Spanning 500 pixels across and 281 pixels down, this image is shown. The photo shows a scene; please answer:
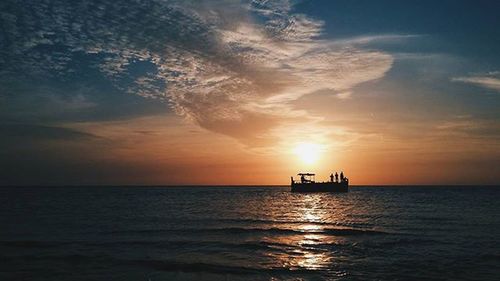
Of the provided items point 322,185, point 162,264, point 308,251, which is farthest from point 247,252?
point 322,185

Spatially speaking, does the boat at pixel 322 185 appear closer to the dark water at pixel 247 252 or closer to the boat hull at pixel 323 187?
the boat hull at pixel 323 187

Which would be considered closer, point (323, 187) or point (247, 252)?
point (247, 252)

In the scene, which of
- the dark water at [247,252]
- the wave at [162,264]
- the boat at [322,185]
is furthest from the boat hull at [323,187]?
the wave at [162,264]

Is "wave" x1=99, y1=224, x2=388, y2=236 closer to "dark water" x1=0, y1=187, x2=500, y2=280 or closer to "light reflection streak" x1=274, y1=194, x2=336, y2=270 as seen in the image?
"dark water" x1=0, y1=187, x2=500, y2=280

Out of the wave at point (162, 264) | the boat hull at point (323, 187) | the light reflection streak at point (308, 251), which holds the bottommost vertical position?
the wave at point (162, 264)

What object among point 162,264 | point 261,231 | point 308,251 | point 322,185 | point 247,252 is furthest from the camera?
point 322,185

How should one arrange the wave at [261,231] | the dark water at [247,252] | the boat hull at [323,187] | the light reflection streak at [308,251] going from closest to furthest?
the dark water at [247,252] < the light reflection streak at [308,251] < the wave at [261,231] < the boat hull at [323,187]

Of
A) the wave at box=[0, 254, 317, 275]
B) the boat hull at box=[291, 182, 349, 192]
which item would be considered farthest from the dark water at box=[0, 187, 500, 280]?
the boat hull at box=[291, 182, 349, 192]

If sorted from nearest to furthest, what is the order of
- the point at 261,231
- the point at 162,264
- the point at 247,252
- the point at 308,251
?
the point at 162,264
the point at 247,252
the point at 308,251
the point at 261,231

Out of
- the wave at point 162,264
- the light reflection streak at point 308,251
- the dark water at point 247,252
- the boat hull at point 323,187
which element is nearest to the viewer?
the dark water at point 247,252

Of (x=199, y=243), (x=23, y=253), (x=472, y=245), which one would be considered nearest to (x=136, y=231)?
(x=199, y=243)

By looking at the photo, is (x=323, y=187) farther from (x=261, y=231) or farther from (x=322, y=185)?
(x=261, y=231)

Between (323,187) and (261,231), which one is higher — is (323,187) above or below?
above

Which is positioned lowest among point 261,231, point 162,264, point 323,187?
point 162,264
